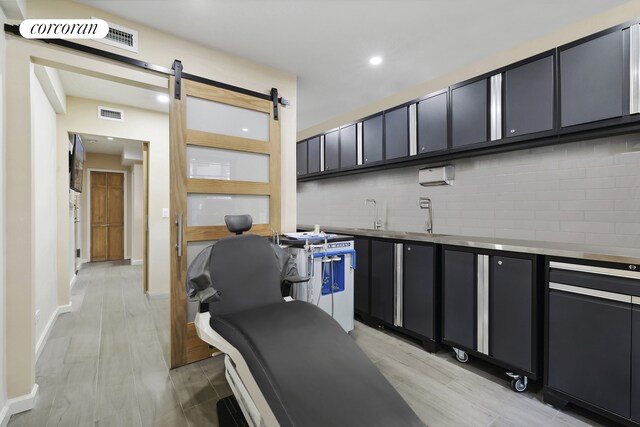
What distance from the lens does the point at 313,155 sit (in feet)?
17.4

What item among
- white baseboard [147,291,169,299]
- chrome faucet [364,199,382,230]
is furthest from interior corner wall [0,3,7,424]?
chrome faucet [364,199,382,230]

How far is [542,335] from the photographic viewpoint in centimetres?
221

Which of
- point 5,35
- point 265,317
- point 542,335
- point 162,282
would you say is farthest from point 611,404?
point 162,282

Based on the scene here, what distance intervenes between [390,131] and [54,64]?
134 inches

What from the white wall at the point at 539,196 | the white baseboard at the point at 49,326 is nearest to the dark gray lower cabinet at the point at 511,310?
the white wall at the point at 539,196

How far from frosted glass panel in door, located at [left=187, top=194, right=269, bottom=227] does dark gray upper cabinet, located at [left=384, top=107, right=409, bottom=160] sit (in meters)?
1.79

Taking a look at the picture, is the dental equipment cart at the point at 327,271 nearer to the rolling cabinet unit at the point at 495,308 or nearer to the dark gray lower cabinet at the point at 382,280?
the dark gray lower cabinet at the point at 382,280

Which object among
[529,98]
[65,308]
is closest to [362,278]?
[529,98]

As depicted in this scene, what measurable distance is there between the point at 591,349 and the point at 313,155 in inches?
171

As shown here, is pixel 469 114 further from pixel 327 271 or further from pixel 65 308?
pixel 65 308

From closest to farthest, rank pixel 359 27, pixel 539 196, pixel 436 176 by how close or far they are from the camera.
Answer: pixel 359 27
pixel 539 196
pixel 436 176

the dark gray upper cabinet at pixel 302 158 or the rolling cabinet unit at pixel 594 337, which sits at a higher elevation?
the dark gray upper cabinet at pixel 302 158

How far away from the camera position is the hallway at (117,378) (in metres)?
1.98

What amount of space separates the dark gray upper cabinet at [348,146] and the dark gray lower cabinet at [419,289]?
73.1 inches
